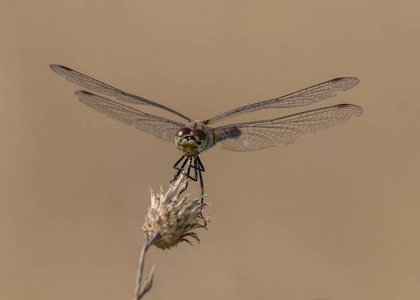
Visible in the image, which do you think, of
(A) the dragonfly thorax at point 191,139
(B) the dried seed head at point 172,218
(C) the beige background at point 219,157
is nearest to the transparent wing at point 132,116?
(A) the dragonfly thorax at point 191,139

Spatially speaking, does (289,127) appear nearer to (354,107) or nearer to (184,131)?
(354,107)

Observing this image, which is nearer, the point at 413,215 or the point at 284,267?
the point at 284,267

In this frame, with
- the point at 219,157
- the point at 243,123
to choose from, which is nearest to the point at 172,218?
the point at 243,123

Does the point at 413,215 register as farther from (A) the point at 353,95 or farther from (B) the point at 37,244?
(B) the point at 37,244

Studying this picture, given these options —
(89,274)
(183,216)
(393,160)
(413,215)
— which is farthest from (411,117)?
(183,216)

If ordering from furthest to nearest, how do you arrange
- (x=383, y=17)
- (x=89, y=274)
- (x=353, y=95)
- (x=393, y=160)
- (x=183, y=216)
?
1. (x=383, y=17)
2. (x=353, y=95)
3. (x=393, y=160)
4. (x=89, y=274)
5. (x=183, y=216)

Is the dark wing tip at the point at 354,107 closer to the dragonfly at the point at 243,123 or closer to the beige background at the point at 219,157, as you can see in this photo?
the dragonfly at the point at 243,123

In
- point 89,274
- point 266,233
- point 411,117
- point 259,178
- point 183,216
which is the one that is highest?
point 411,117
